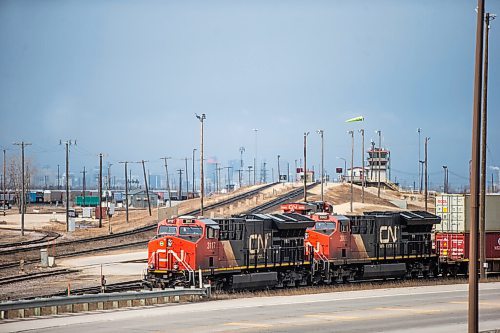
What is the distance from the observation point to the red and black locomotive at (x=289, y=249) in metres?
40.0

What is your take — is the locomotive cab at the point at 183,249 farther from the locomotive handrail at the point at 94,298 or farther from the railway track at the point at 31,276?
the railway track at the point at 31,276

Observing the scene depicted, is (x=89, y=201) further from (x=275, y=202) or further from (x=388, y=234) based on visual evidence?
(x=388, y=234)

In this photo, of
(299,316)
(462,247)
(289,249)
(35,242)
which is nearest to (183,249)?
(289,249)

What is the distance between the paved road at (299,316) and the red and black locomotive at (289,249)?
4489mm

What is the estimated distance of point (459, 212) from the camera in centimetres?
5009

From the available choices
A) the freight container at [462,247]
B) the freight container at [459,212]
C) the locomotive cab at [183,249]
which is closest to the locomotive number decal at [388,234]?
the freight container at [462,247]

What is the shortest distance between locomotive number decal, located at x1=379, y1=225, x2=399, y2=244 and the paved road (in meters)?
11.2

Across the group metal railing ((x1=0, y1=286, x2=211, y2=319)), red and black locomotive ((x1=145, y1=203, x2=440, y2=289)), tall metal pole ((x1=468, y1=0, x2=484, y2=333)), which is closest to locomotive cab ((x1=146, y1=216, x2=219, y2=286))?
red and black locomotive ((x1=145, y1=203, x2=440, y2=289))

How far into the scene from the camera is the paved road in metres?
26.8

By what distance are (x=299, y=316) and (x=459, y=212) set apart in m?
23.0

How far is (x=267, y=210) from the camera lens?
104m

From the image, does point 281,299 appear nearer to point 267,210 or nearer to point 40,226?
point 267,210

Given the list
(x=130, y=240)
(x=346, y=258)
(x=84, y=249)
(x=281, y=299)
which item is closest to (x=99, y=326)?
(x=281, y=299)

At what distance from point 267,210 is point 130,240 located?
87.4 ft
